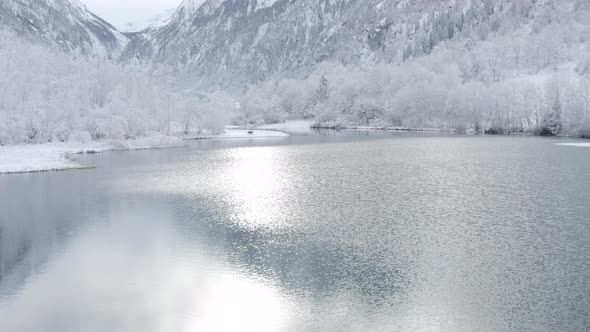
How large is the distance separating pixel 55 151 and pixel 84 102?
24.7 m

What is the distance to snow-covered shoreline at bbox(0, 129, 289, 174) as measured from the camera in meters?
63.2

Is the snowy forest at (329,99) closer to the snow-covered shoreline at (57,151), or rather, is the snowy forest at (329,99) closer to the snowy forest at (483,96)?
the snowy forest at (483,96)

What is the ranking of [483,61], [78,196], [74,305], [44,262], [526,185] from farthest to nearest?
[483,61] → [526,185] → [78,196] → [44,262] → [74,305]

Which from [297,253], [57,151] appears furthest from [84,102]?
[297,253]

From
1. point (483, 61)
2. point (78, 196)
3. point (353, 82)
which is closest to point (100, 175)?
point (78, 196)

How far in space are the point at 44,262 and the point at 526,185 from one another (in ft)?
133

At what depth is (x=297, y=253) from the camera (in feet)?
92.9

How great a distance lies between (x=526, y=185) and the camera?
49.3 meters

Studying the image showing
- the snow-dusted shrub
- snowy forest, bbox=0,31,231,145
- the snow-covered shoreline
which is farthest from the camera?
the snow-dusted shrub

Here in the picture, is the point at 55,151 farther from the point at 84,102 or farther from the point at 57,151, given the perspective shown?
the point at 84,102

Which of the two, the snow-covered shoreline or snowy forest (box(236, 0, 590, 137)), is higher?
snowy forest (box(236, 0, 590, 137))

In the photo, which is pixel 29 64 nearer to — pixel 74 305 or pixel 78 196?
pixel 78 196

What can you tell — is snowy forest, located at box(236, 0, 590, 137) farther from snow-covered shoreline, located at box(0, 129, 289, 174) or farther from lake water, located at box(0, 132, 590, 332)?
snow-covered shoreline, located at box(0, 129, 289, 174)

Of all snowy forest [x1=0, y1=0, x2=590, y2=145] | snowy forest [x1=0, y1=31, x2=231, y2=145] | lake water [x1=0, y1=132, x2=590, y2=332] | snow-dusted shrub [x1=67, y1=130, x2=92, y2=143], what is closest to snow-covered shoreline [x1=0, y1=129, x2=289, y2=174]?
snow-dusted shrub [x1=67, y1=130, x2=92, y2=143]
